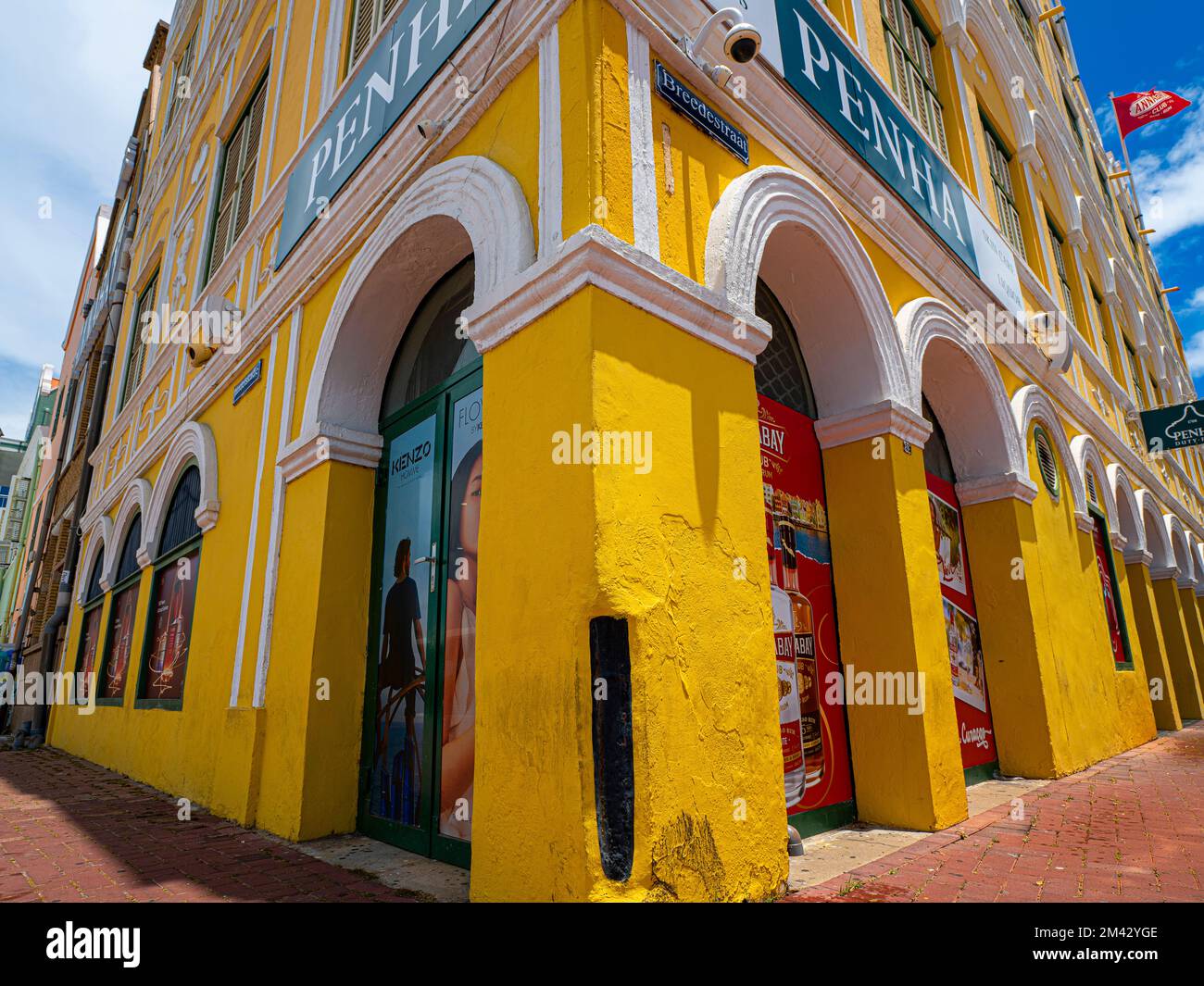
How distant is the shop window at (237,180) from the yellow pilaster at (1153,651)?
11.9 meters

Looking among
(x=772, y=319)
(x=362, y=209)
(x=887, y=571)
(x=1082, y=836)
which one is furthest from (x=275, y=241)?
(x=1082, y=836)

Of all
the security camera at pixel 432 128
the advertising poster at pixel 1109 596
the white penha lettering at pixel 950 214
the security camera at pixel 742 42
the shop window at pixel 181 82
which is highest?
the shop window at pixel 181 82

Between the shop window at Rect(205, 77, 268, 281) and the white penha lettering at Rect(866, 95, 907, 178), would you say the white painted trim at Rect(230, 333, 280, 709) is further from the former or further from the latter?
the white penha lettering at Rect(866, 95, 907, 178)

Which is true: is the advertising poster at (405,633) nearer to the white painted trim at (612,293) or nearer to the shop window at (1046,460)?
the white painted trim at (612,293)

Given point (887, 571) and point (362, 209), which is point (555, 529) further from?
point (362, 209)

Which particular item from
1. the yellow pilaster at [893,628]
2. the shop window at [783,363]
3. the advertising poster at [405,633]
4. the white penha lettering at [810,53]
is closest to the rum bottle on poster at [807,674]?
the yellow pilaster at [893,628]

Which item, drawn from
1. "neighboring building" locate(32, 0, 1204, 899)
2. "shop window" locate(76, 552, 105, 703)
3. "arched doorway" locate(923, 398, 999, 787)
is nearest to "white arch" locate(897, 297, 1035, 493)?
"neighboring building" locate(32, 0, 1204, 899)

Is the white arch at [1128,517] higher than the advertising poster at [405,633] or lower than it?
higher

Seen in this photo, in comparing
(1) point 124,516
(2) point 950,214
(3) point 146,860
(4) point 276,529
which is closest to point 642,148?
(4) point 276,529

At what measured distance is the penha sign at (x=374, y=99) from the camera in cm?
428

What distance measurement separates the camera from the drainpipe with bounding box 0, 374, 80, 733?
1545 centimetres

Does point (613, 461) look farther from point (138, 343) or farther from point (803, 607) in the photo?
point (138, 343)

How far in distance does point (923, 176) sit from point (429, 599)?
5493mm

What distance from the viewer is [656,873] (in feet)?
7.80
